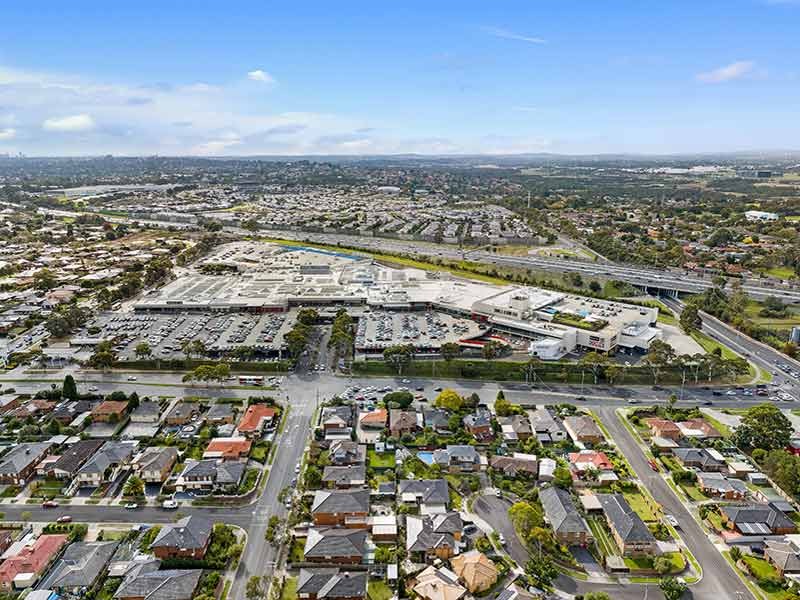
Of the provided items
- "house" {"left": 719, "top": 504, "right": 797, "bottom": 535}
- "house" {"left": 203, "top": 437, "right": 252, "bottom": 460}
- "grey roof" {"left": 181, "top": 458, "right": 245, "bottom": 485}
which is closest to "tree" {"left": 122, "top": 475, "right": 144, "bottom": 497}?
"grey roof" {"left": 181, "top": 458, "right": 245, "bottom": 485}

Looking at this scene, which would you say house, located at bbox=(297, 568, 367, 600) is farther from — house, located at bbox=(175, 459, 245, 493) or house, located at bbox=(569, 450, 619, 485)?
house, located at bbox=(569, 450, 619, 485)

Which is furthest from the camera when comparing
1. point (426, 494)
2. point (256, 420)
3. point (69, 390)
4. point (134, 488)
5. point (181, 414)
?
point (69, 390)

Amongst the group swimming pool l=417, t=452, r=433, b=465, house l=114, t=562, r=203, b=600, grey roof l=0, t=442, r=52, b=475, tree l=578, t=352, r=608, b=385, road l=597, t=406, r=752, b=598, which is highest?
tree l=578, t=352, r=608, b=385

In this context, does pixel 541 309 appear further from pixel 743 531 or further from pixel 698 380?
pixel 743 531

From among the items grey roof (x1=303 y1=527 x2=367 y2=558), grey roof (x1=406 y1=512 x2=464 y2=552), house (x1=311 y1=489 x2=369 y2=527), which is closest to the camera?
grey roof (x1=303 y1=527 x2=367 y2=558)

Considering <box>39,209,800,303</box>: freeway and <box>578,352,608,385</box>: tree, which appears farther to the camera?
<box>39,209,800,303</box>: freeway

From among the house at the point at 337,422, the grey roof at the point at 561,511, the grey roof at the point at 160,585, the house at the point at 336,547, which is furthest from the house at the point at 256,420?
the grey roof at the point at 561,511

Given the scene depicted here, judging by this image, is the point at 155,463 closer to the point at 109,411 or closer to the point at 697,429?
the point at 109,411

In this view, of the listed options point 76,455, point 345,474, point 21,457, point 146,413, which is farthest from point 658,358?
point 21,457
